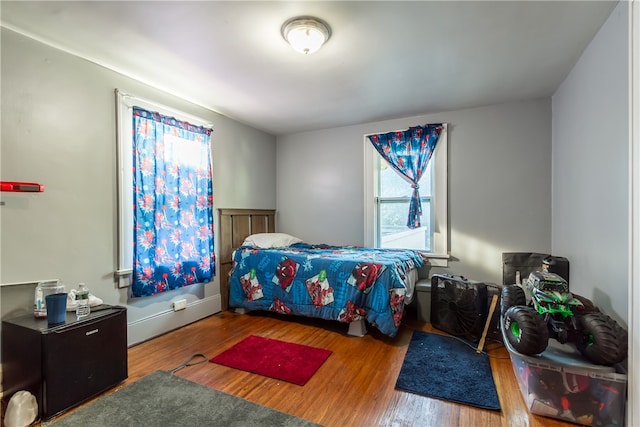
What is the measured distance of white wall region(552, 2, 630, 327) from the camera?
1740 mm

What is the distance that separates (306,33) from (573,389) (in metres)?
2.62

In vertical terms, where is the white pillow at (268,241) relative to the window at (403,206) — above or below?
below

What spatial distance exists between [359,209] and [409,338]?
1846mm

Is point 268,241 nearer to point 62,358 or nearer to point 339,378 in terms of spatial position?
point 339,378

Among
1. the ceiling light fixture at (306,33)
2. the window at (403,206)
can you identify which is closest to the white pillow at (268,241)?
the window at (403,206)

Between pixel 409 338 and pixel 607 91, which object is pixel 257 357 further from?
pixel 607 91

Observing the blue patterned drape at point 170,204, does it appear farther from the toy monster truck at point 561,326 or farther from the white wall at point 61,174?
the toy monster truck at point 561,326

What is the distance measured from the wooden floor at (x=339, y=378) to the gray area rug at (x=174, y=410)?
0.68ft

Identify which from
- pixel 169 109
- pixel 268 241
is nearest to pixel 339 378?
pixel 268 241

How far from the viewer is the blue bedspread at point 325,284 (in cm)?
264

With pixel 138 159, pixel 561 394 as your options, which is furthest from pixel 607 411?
pixel 138 159

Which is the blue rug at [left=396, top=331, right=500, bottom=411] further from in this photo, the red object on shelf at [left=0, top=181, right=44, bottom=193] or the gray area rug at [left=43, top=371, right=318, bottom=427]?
the red object on shelf at [left=0, top=181, right=44, bottom=193]

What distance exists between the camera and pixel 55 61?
2158mm

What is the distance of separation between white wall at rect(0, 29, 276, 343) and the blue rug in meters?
2.36
